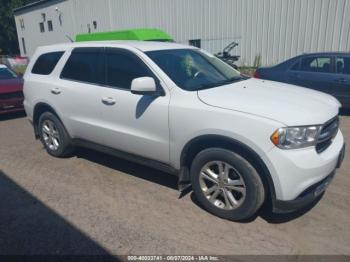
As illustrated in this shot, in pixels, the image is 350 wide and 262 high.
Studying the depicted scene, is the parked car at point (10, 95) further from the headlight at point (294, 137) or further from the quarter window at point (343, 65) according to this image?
the quarter window at point (343, 65)

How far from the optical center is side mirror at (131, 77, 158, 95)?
11.4 feet

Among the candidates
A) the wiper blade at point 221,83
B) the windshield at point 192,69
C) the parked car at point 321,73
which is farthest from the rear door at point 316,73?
the wiper blade at point 221,83

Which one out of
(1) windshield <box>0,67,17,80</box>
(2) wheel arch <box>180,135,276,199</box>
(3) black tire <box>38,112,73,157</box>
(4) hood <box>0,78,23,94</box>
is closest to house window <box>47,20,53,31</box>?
(1) windshield <box>0,67,17,80</box>

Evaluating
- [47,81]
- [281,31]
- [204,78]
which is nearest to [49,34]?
[281,31]

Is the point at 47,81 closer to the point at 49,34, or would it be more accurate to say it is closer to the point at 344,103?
the point at 344,103

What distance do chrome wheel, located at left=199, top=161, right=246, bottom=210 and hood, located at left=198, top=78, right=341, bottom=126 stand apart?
62 centimetres

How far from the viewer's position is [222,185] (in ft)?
11.1

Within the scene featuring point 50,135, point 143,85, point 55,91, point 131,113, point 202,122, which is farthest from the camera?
point 50,135

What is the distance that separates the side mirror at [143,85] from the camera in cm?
348

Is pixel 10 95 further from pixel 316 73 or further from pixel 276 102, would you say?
pixel 316 73

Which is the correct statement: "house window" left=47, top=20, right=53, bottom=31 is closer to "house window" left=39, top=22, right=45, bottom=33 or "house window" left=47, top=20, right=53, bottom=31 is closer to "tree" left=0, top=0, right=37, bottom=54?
"house window" left=39, top=22, right=45, bottom=33

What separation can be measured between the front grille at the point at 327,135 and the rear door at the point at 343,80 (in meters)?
4.58

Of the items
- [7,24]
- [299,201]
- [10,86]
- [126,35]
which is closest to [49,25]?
[7,24]

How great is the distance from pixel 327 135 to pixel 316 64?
17.8 feet
